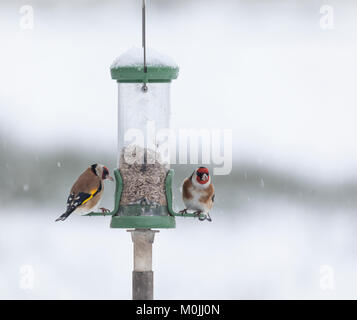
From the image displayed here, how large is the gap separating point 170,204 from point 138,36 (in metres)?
9.43

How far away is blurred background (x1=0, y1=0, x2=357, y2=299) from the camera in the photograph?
13789 millimetres

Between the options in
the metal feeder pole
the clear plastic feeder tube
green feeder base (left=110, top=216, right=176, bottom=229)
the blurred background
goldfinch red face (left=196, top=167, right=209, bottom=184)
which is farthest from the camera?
the blurred background

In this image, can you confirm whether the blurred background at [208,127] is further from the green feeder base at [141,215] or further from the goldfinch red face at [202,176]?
the green feeder base at [141,215]

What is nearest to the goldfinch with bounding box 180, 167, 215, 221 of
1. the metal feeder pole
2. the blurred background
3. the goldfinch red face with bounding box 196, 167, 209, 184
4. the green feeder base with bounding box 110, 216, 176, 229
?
the goldfinch red face with bounding box 196, 167, 209, 184

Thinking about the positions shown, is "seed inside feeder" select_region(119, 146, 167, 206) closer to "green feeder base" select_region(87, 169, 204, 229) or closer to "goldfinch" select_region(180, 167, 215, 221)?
"green feeder base" select_region(87, 169, 204, 229)

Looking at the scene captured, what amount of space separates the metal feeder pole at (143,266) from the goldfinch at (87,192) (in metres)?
0.44

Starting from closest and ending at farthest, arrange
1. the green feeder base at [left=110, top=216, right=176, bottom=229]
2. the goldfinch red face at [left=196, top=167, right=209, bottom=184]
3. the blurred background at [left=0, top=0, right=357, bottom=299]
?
the green feeder base at [left=110, top=216, right=176, bottom=229] < the goldfinch red face at [left=196, top=167, right=209, bottom=184] < the blurred background at [left=0, top=0, right=357, bottom=299]

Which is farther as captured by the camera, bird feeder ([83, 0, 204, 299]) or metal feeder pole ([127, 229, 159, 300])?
bird feeder ([83, 0, 204, 299])

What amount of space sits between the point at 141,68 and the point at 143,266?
1.34 m

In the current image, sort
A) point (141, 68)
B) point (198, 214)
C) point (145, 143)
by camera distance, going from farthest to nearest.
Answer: point (145, 143) < point (198, 214) < point (141, 68)

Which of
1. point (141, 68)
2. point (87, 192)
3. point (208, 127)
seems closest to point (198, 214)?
point (87, 192)

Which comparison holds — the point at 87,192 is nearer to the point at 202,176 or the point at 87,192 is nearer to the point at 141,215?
the point at 141,215

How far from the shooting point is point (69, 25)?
58.1 ft

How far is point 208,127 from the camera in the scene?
15.1 metres
